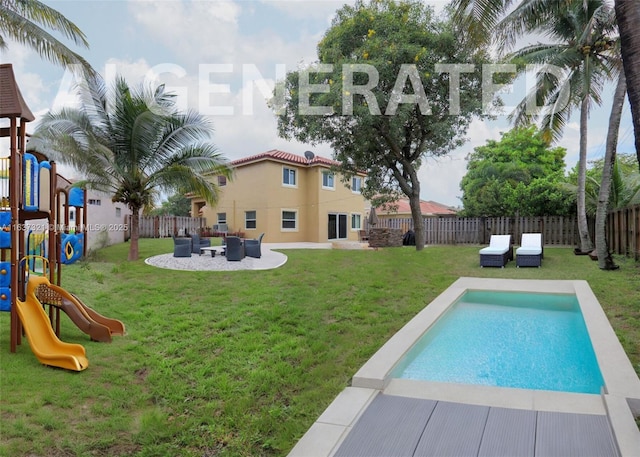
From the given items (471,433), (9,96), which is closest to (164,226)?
(9,96)

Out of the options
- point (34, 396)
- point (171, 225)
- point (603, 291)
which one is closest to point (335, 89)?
point (603, 291)

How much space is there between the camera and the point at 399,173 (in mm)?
17672

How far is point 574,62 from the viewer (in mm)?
15047

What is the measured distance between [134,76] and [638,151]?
13.5 m

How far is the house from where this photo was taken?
23203 millimetres

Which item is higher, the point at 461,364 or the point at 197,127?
the point at 197,127

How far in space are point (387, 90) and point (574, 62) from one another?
6.77 metres

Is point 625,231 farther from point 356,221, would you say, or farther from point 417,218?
point 356,221

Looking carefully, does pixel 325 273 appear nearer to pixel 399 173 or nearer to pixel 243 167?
pixel 399 173

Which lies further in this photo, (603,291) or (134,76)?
(134,76)

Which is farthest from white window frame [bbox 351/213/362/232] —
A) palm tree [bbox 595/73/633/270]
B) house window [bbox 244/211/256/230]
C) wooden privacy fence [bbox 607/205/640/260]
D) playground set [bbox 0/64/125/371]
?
playground set [bbox 0/64/125/371]

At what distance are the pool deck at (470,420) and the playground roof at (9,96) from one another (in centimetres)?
521

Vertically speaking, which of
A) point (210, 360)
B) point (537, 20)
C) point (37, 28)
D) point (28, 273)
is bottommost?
point (210, 360)

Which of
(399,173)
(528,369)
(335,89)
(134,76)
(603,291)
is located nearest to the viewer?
(528,369)
